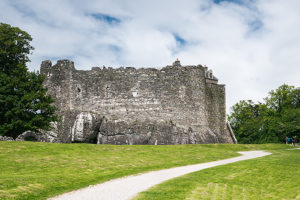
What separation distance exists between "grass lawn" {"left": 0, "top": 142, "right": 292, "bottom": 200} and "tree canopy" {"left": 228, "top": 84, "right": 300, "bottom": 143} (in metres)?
22.6

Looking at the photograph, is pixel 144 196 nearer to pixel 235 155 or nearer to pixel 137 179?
pixel 137 179

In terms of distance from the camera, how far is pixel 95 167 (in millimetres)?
16547

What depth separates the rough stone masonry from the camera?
101 ft

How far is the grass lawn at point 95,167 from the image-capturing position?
11.7 meters

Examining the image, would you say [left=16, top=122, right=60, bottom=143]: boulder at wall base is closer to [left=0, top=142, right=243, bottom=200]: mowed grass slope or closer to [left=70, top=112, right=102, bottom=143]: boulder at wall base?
[left=70, top=112, right=102, bottom=143]: boulder at wall base

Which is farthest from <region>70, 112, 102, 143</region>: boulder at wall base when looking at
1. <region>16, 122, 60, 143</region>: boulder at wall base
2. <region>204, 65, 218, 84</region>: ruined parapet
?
<region>204, 65, 218, 84</region>: ruined parapet

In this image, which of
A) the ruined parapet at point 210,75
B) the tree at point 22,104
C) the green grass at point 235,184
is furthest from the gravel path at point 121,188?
the ruined parapet at point 210,75

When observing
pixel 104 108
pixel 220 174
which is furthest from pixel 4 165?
pixel 104 108

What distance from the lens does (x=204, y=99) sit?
3488 cm

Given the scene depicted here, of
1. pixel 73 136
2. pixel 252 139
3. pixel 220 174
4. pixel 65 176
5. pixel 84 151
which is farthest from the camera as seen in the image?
pixel 252 139

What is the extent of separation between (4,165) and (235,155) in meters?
15.2

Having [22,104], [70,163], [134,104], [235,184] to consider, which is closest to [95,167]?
[70,163]

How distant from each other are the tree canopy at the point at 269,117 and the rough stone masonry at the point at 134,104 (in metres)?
12.8

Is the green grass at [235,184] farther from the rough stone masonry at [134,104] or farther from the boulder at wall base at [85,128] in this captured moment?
the boulder at wall base at [85,128]
